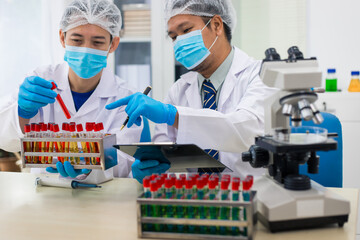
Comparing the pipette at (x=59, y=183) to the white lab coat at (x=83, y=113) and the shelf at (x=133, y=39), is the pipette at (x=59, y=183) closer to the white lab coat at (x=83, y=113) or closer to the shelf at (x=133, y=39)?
the white lab coat at (x=83, y=113)

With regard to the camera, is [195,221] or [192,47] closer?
[195,221]

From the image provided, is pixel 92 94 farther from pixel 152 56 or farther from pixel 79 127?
pixel 152 56

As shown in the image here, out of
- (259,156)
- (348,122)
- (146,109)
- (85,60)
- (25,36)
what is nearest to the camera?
(259,156)

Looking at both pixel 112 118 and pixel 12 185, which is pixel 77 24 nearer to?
pixel 112 118

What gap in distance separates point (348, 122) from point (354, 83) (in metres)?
0.35

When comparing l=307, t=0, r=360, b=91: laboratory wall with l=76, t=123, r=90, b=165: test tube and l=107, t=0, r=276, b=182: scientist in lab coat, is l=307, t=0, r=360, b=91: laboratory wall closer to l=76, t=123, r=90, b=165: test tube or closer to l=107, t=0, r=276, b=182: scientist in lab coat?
l=107, t=0, r=276, b=182: scientist in lab coat

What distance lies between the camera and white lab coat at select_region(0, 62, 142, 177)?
6.31 ft

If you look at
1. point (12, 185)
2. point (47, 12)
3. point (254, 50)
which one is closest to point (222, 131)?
point (12, 185)

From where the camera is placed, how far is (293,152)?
1063mm

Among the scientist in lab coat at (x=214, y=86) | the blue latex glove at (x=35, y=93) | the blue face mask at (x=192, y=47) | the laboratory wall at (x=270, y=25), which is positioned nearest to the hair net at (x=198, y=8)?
the scientist in lab coat at (x=214, y=86)

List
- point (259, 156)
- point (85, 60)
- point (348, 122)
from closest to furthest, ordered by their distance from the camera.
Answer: point (259, 156), point (85, 60), point (348, 122)

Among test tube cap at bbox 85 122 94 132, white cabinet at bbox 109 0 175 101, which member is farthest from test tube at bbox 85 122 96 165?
white cabinet at bbox 109 0 175 101

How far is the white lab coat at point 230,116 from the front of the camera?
159cm

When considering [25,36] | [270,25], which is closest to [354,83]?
[270,25]
